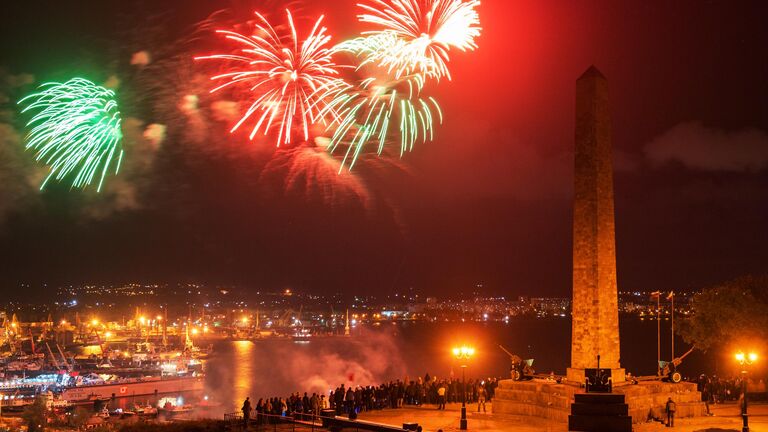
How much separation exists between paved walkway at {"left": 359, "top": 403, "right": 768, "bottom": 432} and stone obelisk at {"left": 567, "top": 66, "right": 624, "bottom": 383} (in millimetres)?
2149

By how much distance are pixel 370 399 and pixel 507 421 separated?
15.7 ft

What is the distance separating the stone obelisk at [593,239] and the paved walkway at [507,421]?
7.05 feet

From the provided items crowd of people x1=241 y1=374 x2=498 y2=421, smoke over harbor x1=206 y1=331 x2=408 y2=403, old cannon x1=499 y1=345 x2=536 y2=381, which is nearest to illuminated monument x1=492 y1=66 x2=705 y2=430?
old cannon x1=499 y1=345 x2=536 y2=381

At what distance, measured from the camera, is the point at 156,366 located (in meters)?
80.4

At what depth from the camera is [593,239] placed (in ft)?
71.6

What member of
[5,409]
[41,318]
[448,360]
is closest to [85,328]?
[41,318]

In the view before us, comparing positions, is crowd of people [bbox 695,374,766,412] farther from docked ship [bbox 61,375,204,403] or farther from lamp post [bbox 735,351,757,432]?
docked ship [bbox 61,375,204,403]

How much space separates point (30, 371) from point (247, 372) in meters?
26.3

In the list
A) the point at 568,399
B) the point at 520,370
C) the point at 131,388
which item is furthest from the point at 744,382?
the point at 131,388

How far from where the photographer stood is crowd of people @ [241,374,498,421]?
21797mm

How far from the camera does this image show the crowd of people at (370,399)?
71.5 feet

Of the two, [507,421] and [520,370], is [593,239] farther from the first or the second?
[507,421]

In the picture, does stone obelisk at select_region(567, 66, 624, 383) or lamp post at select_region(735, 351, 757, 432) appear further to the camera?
stone obelisk at select_region(567, 66, 624, 383)

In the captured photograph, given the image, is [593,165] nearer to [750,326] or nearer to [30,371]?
[750,326]
